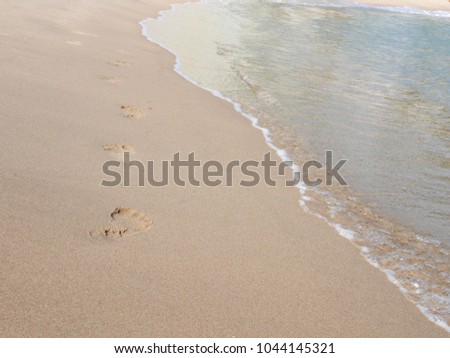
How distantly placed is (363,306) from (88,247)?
1.84m

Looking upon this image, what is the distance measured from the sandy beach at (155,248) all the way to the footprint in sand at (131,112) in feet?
0.09

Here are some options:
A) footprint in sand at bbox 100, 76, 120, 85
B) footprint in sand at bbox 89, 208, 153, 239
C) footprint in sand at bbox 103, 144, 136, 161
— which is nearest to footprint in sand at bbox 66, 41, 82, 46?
footprint in sand at bbox 100, 76, 120, 85

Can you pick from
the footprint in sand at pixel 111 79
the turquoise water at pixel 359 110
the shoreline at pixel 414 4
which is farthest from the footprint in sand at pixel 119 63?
the shoreline at pixel 414 4

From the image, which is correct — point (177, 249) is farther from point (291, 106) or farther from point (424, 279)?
point (291, 106)

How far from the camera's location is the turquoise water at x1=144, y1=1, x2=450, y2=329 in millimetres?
4211

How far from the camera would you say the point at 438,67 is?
1293 centimetres

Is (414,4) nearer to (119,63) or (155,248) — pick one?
(119,63)

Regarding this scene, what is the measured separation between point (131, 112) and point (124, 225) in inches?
113

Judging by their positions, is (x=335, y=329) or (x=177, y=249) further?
(x=177, y=249)

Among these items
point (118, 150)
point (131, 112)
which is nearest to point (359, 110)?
point (131, 112)

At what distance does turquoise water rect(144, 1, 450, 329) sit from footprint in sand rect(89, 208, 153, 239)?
1.63m

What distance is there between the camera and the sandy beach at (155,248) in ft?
9.25

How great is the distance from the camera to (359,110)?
8.05m
